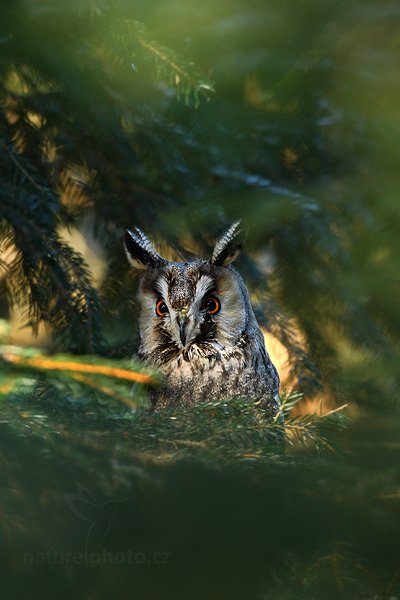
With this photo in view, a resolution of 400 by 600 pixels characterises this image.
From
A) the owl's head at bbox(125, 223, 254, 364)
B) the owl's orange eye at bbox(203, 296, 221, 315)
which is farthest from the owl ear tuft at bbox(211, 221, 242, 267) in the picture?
the owl's orange eye at bbox(203, 296, 221, 315)

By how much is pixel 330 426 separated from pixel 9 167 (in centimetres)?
126

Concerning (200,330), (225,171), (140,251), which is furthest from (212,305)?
(225,171)

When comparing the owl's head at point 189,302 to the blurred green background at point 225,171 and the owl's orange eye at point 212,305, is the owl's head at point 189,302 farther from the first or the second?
the blurred green background at point 225,171

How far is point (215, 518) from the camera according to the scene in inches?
35.4

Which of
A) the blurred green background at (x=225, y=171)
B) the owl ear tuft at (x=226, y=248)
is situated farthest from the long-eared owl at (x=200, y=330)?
the blurred green background at (x=225, y=171)

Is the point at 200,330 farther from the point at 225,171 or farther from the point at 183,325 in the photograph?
the point at 225,171

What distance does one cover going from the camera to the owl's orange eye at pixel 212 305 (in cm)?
192

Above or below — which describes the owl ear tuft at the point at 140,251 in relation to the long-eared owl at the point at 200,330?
above

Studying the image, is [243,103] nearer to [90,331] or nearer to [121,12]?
[121,12]

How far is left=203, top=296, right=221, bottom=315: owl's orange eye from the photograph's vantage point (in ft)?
6.30

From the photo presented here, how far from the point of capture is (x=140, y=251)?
1.98 metres

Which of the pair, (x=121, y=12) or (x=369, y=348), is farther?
(x=369, y=348)

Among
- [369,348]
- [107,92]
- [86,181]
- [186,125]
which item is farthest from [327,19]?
[369,348]

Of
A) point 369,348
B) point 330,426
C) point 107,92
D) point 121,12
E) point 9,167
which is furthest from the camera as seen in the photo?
point 369,348
